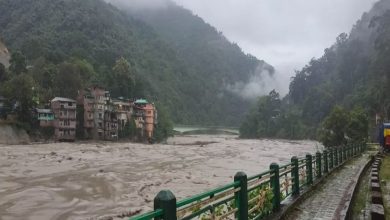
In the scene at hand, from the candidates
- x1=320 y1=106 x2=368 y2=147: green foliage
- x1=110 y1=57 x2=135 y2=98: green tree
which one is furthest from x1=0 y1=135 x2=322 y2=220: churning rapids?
x1=110 y1=57 x2=135 y2=98: green tree

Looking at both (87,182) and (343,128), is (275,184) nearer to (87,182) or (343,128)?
(87,182)

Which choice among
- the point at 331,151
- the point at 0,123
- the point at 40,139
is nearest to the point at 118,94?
the point at 40,139

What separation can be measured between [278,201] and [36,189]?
19.2 m

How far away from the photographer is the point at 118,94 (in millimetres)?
93312

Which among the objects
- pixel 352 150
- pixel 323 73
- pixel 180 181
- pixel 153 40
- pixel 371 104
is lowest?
pixel 180 181

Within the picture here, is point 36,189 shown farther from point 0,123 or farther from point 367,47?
point 367,47

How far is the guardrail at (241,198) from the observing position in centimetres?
473

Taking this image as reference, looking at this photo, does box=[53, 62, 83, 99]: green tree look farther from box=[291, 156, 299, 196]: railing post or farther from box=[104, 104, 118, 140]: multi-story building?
box=[291, 156, 299, 196]: railing post

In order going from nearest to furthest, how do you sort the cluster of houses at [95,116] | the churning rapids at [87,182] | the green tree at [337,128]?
the churning rapids at [87,182] → the green tree at [337,128] → the cluster of houses at [95,116]

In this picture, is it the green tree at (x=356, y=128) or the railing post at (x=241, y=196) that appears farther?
the green tree at (x=356, y=128)

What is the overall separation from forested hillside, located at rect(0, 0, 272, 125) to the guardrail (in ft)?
214

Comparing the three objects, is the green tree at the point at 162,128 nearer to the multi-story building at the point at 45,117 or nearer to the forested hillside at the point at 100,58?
the forested hillside at the point at 100,58

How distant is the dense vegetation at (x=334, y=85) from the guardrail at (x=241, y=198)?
7942 centimetres

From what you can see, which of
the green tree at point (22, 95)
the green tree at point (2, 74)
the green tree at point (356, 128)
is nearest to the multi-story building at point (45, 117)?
the green tree at point (22, 95)
